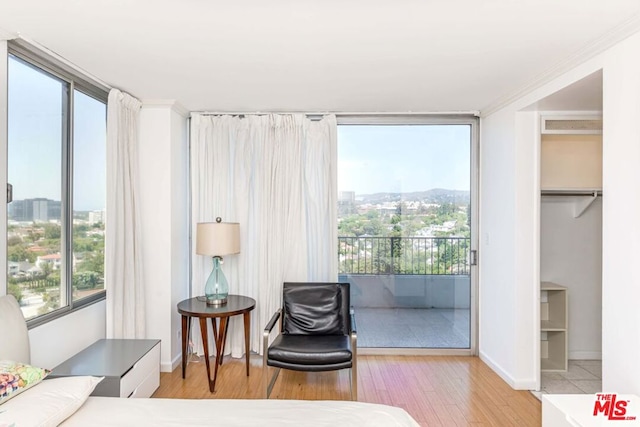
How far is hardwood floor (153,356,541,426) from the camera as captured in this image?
290 centimetres

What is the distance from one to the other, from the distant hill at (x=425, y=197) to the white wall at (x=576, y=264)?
0.81 metres

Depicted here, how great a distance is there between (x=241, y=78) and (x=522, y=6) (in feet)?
6.46

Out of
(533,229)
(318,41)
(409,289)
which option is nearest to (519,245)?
(533,229)

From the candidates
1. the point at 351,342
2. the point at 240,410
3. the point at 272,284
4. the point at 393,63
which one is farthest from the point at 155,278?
the point at 393,63

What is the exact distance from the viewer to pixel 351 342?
3.08 m

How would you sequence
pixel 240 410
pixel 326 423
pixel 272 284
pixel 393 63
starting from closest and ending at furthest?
pixel 326 423, pixel 240 410, pixel 393 63, pixel 272 284

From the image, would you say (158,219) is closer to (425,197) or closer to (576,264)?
(425,197)

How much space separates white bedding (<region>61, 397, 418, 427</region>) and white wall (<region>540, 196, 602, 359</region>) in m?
3.01

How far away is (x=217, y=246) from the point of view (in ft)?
11.5

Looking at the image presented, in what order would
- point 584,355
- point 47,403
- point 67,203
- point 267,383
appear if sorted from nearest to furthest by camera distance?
point 47,403 → point 67,203 → point 267,383 → point 584,355

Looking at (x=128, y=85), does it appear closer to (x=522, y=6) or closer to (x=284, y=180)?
(x=284, y=180)

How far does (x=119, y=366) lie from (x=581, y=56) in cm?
370

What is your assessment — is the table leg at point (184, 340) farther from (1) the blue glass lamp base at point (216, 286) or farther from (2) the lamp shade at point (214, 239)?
(2) the lamp shade at point (214, 239)

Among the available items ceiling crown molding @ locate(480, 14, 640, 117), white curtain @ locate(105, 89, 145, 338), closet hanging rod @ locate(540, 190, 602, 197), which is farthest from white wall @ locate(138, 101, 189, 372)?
closet hanging rod @ locate(540, 190, 602, 197)
